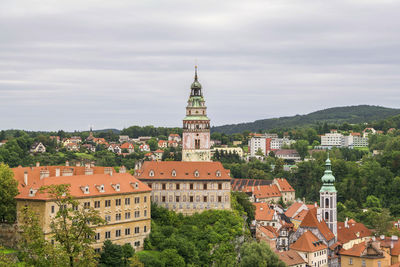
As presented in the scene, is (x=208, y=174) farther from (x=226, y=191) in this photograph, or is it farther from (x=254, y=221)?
(x=254, y=221)

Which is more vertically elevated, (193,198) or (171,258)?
(193,198)

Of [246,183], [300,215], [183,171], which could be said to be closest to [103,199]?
[183,171]

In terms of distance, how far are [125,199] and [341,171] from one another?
278ft

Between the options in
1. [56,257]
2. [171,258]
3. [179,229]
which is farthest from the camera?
[179,229]

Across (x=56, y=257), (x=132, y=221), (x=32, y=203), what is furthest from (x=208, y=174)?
(x=56, y=257)

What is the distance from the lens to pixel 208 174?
80.8m

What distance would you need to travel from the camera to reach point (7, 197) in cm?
6462

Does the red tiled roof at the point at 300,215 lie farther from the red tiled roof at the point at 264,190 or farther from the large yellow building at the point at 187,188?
the large yellow building at the point at 187,188

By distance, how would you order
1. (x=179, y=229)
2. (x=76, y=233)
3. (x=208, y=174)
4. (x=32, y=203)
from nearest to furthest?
(x=76, y=233) → (x=32, y=203) → (x=179, y=229) → (x=208, y=174)

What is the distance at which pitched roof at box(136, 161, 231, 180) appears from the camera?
80312 mm

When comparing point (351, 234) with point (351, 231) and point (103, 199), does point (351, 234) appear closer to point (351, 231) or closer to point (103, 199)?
point (351, 231)

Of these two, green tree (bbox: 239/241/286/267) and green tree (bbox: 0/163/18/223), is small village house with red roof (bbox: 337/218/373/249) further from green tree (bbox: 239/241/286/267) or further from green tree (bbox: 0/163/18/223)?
green tree (bbox: 0/163/18/223)

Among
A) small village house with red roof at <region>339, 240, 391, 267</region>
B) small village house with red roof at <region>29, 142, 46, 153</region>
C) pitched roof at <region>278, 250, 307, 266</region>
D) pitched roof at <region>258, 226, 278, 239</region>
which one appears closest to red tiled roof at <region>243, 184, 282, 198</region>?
pitched roof at <region>258, 226, 278, 239</region>

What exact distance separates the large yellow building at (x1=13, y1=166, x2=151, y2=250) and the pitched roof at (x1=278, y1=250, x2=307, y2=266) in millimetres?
19637
